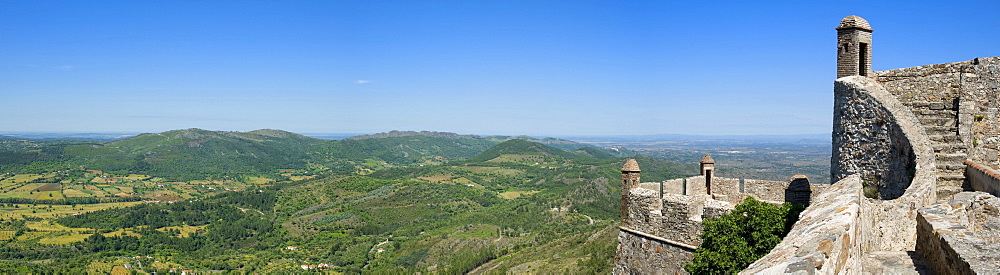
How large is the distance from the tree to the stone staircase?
12.9ft

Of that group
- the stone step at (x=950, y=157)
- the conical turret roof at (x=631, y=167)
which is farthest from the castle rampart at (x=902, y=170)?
the conical turret roof at (x=631, y=167)

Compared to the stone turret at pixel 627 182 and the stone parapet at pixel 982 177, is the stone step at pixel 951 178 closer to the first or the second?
the stone parapet at pixel 982 177

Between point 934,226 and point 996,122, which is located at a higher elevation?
point 996,122

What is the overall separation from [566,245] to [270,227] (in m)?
104

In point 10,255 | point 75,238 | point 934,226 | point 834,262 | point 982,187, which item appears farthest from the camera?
point 75,238

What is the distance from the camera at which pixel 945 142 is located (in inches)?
542

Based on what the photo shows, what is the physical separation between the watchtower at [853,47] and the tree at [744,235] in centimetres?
540

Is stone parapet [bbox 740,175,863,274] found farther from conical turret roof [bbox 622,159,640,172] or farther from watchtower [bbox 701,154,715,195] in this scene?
watchtower [bbox 701,154,715,195]

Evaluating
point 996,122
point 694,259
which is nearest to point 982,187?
point 996,122

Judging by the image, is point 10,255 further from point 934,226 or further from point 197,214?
point 934,226

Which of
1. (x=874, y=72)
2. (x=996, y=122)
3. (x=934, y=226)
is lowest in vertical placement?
(x=934, y=226)

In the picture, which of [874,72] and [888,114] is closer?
[888,114]

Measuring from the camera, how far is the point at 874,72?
14.9m

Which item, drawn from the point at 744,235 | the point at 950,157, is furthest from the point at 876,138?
the point at 744,235
